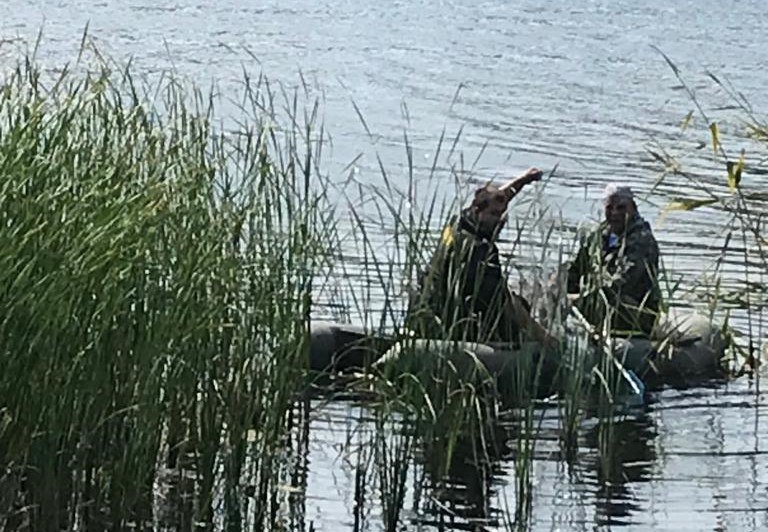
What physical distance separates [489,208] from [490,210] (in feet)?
0.04

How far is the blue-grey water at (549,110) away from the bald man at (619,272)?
27 cm

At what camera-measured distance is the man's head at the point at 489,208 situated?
887 centimetres

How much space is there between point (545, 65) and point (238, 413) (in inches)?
931

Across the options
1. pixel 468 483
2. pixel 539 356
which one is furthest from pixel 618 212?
pixel 468 483

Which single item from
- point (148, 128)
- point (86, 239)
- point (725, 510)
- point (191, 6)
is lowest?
point (725, 510)

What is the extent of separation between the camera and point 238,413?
648 cm

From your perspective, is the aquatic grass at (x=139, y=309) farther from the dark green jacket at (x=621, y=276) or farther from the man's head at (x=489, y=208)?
the man's head at (x=489, y=208)

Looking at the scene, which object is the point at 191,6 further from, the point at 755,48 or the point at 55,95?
the point at 55,95

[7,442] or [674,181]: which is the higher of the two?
[674,181]

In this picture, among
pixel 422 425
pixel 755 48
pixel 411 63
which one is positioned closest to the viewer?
pixel 422 425

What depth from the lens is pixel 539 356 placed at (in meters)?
8.13

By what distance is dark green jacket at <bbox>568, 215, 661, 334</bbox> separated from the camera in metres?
8.25

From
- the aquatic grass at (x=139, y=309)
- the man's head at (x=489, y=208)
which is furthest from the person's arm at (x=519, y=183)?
the aquatic grass at (x=139, y=309)

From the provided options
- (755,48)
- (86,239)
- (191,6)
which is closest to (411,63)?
(755,48)
